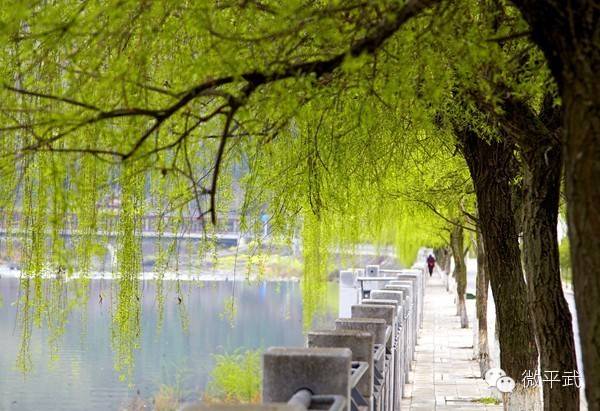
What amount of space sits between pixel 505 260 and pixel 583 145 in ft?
19.2

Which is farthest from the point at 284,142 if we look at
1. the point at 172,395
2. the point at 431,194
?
the point at 172,395

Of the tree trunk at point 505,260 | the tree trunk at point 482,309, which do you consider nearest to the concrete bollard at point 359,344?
the tree trunk at point 505,260

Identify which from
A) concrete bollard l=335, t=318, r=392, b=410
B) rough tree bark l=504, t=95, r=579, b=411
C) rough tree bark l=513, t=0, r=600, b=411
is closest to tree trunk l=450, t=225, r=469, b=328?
concrete bollard l=335, t=318, r=392, b=410

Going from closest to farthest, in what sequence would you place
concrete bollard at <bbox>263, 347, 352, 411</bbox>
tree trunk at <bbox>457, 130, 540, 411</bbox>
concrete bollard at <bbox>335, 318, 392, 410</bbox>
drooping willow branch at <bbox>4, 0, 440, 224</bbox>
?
drooping willow branch at <bbox>4, 0, 440, 224</bbox> < concrete bollard at <bbox>263, 347, 352, 411</bbox> < concrete bollard at <bbox>335, 318, 392, 410</bbox> < tree trunk at <bbox>457, 130, 540, 411</bbox>

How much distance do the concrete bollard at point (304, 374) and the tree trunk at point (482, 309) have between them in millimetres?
12051

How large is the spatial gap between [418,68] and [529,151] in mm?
1963

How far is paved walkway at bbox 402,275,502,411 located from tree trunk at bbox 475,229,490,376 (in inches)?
12.1

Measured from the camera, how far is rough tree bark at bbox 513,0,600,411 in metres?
3.24

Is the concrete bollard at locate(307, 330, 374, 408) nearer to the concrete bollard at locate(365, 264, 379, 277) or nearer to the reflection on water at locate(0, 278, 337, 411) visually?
the reflection on water at locate(0, 278, 337, 411)

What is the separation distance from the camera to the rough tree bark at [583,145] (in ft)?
10.6

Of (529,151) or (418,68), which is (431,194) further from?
(418,68)

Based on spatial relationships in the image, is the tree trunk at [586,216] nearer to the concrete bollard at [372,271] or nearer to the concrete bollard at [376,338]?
the concrete bollard at [376,338]

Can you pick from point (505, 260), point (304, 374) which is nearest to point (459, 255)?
point (505, 260)

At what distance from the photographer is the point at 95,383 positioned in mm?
23812
